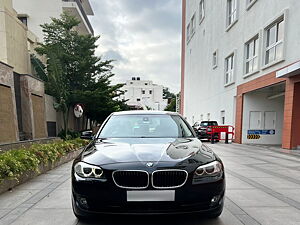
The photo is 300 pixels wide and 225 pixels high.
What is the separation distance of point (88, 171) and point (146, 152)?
655 millimetres

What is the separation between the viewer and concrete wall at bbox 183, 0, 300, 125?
973 centimetres

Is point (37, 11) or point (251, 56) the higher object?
point (37, 11)

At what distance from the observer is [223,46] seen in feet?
57.0

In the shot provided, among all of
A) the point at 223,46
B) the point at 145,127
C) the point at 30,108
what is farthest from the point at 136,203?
the point at 223,46

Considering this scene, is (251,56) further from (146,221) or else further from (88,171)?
(88,171)

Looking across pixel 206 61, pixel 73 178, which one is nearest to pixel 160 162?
pixel 73 178

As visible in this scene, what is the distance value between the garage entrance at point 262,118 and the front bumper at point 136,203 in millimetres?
12746

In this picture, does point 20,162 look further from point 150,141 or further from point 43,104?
point 43,104

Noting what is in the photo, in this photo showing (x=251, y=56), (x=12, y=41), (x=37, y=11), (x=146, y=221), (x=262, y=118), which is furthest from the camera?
(x=37, y=11)

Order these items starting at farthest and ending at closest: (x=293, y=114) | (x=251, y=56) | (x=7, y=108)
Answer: (x=251, y=56) < (x=293, y=114) < (x=7, y=108)

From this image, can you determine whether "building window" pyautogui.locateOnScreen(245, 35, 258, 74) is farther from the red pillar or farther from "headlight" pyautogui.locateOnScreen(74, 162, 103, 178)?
"headlight" pyautogui.locateOnScreen(74, 162, 103, 178)

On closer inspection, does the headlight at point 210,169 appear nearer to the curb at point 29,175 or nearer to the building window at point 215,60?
the curb at point 29,175


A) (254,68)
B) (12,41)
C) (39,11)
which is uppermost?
(39,11)

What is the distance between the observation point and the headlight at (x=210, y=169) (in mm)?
2344
